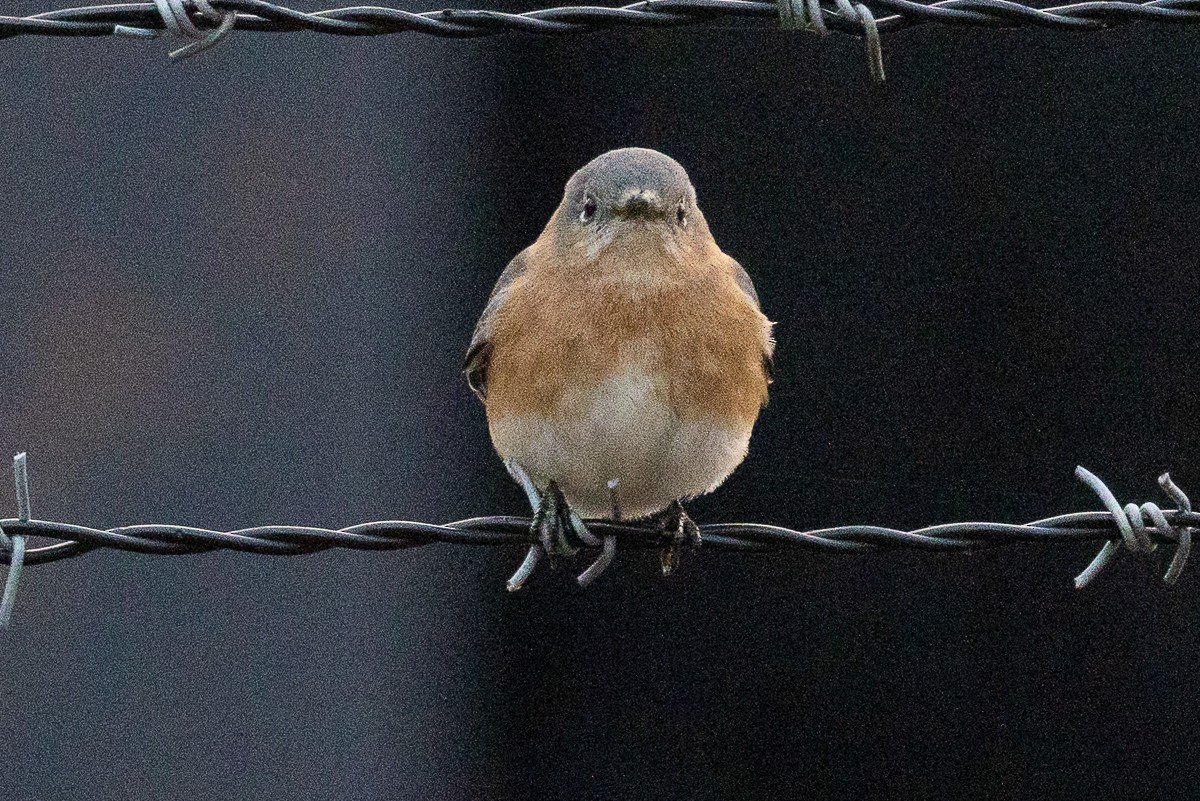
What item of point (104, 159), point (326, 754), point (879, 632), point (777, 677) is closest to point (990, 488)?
point (879, 632)

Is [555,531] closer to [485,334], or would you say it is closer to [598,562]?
[598,562]

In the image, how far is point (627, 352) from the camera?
14.0 ft

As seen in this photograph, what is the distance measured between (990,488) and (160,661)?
13.2 ft

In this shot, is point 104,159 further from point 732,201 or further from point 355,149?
point 732,201

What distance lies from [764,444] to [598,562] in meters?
3.76

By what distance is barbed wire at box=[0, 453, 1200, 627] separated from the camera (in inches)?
121

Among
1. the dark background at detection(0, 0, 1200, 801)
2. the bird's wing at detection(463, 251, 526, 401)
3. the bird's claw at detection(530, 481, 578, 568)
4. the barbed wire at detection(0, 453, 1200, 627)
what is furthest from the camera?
the dark background at detection(0, 0, 1200, 801)

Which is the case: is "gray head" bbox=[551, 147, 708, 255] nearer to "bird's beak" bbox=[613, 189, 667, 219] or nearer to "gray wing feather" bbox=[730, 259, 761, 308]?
"bird's beak" bbox=[613, 189, 667, 219]

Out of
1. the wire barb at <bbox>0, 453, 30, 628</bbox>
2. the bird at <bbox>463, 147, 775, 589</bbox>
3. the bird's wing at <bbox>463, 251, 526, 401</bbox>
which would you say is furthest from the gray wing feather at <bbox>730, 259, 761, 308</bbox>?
the wire barb at <bbox>0, 453, 30, 628</bbox>

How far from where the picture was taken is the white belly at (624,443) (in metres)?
4.27

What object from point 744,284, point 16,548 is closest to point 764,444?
point 744,284

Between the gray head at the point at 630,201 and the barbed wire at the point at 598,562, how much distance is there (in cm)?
117

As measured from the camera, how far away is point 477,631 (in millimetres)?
8180

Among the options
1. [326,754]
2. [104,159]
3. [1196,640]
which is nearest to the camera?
[1196,640]
